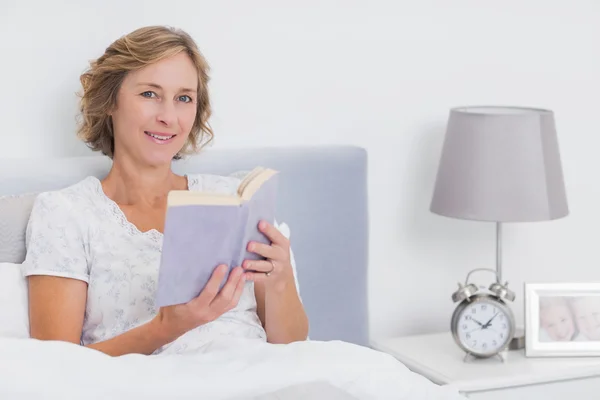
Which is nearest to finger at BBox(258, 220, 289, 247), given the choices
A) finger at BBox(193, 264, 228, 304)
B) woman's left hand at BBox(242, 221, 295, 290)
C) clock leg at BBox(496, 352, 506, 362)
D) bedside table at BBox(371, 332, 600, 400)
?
woman's left hand at BBox(242, 221, 295, 290)

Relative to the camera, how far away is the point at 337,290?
7.41 ft

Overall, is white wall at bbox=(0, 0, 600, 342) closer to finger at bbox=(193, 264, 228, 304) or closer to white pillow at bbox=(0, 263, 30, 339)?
white pillow at bbox=(0, 263, 30, 339)

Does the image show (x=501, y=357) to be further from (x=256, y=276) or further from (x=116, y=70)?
(x=116, y=70)

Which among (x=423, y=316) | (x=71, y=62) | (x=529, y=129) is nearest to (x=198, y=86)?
(x=71, y=62)

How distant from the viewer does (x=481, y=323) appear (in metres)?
2.22

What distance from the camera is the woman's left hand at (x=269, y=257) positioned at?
1563 millimetres

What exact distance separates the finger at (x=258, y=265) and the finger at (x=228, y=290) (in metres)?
0.03

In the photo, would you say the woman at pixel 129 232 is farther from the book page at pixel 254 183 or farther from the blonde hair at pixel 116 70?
the book page at pixel 254 183

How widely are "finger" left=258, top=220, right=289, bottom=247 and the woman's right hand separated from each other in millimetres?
83

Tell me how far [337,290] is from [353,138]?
0.42 m

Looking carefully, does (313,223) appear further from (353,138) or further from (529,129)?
(529,129)

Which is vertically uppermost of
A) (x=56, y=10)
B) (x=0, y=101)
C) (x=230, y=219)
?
(x=56, y=10)

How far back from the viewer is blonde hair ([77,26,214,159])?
1.84 metres

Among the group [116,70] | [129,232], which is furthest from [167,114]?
[129,232]
